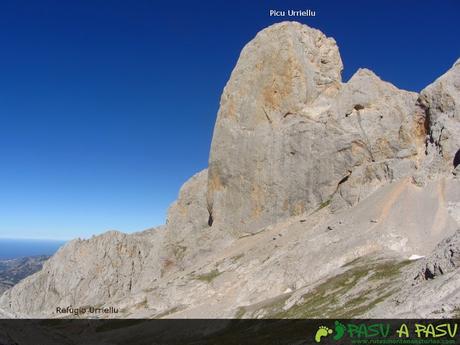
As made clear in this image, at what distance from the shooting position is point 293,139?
111 m

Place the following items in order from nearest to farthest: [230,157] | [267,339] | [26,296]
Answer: [267,339] → [230,157] → [26,296]

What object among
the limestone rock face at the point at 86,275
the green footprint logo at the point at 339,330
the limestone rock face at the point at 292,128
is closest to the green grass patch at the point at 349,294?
the green footprint logo at the point at 339,330

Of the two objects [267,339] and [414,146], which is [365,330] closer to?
[267,339]

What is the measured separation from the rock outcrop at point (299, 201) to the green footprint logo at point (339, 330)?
9.26 feet

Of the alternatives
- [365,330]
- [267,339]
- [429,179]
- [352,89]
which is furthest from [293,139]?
[365,330]

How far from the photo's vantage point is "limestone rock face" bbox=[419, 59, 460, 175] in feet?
243

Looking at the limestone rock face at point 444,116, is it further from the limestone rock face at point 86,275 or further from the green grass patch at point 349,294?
the limestone rock face at point 86,275

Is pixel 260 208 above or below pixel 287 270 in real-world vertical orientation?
above

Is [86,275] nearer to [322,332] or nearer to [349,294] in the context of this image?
[349,294]

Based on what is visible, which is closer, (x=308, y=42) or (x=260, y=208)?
(x=260, y=208)

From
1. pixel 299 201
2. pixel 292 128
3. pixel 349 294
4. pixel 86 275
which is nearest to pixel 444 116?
pixel 299 201

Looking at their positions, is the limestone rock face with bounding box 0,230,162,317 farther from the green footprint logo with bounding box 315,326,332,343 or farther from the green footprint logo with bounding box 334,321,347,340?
the green footprint logo with bounding box 334,321,347,340

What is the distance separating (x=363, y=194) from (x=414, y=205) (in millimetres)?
15929

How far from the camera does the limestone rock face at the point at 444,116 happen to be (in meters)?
73.9
